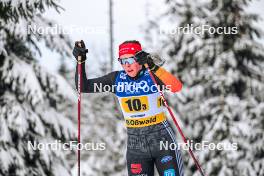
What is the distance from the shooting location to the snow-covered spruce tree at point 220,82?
15516mm

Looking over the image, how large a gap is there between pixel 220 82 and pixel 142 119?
10920 mm

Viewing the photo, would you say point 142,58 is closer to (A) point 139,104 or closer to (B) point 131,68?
(B) point 131,68

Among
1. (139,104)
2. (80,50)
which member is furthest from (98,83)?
(139,104)

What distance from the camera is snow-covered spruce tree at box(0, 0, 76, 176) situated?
8.18 metres

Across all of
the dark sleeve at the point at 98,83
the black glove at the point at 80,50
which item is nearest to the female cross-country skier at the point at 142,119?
the black glove at the point at 80,50

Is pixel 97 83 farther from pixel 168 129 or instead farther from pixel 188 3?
pixel 188 3

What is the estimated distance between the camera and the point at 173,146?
5.70 metres

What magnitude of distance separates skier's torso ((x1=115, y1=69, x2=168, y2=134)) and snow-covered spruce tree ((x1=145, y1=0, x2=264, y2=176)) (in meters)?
9.38

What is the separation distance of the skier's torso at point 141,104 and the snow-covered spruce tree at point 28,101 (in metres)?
2.54

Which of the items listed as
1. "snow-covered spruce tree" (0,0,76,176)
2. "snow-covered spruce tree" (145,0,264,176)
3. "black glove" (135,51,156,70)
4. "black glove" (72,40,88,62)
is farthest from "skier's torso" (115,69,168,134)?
"snow-covered spruce tree" (145,0,264,176)

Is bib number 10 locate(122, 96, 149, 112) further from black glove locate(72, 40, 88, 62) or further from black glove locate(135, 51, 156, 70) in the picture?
black glove locate(72, 40, 88, 62)

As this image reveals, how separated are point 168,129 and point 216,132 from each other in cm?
1052

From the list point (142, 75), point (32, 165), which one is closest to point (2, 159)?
point (32, 165)

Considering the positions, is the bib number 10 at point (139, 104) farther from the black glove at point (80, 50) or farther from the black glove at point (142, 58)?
the black glove at point (80, 50)
